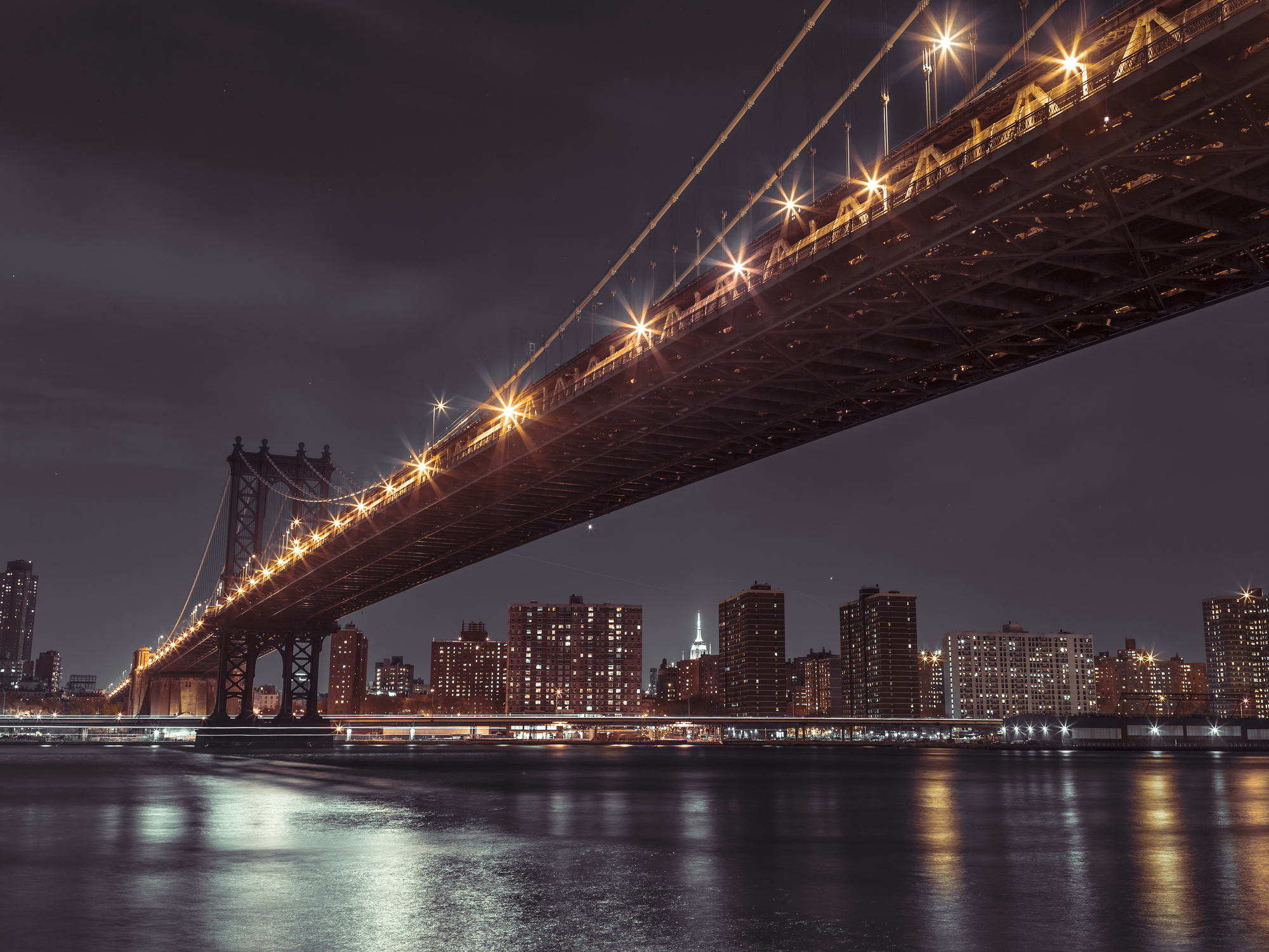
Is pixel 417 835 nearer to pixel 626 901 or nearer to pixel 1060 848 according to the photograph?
pixel 626 901

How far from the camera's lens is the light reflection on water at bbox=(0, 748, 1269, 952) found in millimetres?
11336

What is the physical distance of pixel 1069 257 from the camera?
2688 cm

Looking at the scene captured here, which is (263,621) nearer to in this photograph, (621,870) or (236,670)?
(236,670)

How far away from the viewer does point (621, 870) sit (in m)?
16.1

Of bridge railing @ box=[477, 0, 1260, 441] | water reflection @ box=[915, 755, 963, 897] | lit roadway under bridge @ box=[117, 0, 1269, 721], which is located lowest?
water reflection @ box=[915, 755, 963, 897]

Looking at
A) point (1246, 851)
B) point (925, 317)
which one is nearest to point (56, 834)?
point (1246, 851)

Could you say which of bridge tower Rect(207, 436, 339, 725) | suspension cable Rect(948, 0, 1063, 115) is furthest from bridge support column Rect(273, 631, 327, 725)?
suspension cable Rect(948, 0, 1063, 115)

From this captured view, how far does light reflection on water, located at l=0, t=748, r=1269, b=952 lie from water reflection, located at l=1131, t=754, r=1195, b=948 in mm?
74

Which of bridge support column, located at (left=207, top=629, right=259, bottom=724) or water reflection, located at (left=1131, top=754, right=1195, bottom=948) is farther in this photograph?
bridge support column, located at (left=207, top=629, right=259, bottom=724)

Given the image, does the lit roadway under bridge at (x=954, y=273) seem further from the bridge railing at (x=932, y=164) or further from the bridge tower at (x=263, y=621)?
the bridge tower at (x=263, y=621)

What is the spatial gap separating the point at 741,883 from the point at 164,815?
16484 millimetres

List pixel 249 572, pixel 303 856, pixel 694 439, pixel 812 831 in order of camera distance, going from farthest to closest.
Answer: pixel 249 572
pixel 694 439
pixel 812 831
pixel 303 856

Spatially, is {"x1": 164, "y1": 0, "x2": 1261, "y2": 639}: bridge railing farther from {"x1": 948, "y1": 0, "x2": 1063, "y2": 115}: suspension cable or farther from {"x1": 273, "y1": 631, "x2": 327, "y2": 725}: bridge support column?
{"x1": 273, "y1": 631, "x2": 327, "y2": 725}: bridge support column

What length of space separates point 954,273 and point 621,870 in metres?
18.2
